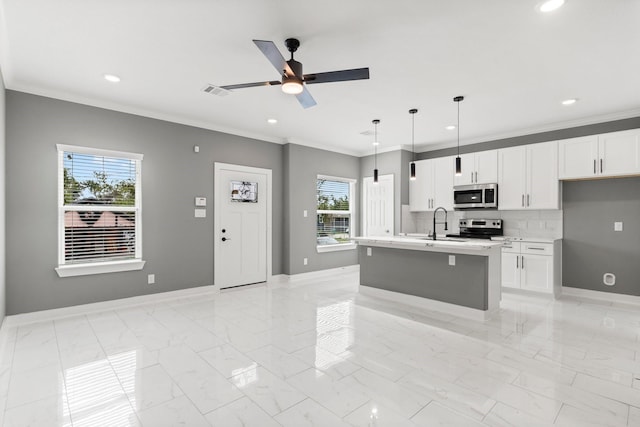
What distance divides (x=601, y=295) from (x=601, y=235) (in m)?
0.89

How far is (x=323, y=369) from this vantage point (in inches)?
102

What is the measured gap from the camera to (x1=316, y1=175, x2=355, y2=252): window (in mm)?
6691

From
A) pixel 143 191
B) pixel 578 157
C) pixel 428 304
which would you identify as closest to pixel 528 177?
pixel 578 157

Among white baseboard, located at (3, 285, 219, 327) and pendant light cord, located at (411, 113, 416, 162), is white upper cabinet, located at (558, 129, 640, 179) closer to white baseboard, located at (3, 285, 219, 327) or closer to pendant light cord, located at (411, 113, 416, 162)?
pendant light cord, located at (411, 113, 416, 162)

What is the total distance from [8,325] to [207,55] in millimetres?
3646

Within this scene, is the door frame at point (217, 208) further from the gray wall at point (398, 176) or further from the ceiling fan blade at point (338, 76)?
the ceiling fan blade at point (338, 76)

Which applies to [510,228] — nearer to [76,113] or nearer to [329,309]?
[329,309]

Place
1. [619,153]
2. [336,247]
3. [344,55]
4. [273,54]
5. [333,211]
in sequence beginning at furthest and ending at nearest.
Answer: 1. [333,211]
2. [336,247]
3. [619,153]
4. [344,55]
5. [273,54]

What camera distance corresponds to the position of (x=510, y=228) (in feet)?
18.4

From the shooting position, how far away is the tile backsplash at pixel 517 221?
517 centimetres

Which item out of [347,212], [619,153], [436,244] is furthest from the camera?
[347,212]

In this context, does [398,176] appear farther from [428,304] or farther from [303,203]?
[428,304]

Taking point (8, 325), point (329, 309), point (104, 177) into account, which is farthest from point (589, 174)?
point (8, 325)

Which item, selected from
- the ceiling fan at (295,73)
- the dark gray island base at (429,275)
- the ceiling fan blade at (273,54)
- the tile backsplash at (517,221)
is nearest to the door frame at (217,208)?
the dark gray island base at (429,275)
